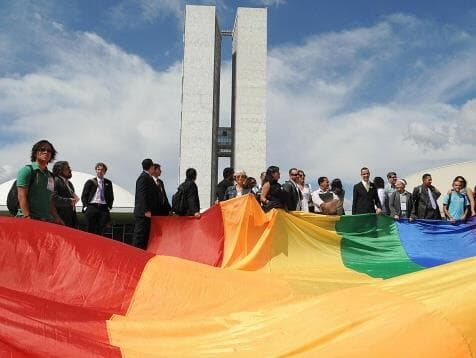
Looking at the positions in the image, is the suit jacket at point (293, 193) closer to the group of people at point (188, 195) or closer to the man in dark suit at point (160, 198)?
the group of people at point (188, 195)

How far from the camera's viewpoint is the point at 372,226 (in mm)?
7992

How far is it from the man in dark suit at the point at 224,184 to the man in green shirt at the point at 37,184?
13.6 ft

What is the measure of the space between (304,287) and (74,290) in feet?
7.30

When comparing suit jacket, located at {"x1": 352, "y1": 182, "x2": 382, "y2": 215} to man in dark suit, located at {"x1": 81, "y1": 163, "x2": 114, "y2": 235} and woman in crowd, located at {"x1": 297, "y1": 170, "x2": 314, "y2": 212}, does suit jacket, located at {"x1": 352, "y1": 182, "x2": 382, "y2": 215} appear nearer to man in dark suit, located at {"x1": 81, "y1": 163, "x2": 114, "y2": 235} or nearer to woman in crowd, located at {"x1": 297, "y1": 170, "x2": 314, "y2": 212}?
woman in crowd, located at {"x1": 297, "y1": 170, "x2": 314, "y2": 212}

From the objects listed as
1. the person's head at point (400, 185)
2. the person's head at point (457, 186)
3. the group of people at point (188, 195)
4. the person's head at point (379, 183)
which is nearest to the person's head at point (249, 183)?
the group of people at point (188, 195)

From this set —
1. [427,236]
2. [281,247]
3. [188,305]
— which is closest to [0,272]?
[188,305]

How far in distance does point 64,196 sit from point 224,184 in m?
3.00

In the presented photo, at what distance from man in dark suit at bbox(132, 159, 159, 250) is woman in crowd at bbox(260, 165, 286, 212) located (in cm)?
174

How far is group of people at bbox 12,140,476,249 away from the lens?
5148 mm

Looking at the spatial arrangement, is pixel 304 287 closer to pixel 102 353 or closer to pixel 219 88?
pixel 102 353

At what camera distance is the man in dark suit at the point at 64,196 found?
7184mm

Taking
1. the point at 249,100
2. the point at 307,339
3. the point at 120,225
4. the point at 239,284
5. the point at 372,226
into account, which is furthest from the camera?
the point at 249,100

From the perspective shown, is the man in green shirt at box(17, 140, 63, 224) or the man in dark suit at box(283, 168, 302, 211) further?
the man in dark suit at box(283, 168, 302, 211)

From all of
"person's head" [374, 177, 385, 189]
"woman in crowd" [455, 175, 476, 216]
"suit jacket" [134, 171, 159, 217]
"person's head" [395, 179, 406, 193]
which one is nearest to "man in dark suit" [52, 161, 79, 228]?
"suit jacket" [134, 171, 159, 217]
